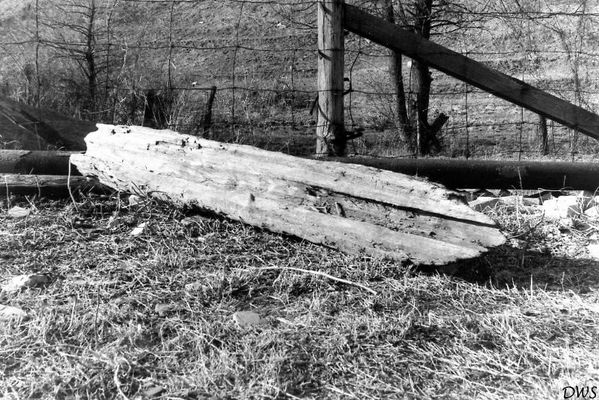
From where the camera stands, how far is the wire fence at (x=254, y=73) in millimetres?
6879

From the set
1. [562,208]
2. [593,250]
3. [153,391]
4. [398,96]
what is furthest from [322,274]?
[398,96]

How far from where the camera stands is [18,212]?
4473 mm

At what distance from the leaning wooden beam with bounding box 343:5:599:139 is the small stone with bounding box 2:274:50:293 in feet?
10.1

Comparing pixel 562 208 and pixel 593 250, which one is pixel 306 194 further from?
pixel 562 208

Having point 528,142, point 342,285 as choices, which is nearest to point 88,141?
point 342,285

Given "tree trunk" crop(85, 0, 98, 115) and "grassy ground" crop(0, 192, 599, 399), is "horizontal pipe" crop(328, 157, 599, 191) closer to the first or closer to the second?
"grassy ground" crop(0, 192, 599, 399)

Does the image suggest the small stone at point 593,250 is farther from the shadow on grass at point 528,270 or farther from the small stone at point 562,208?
the small stone at point 562,208

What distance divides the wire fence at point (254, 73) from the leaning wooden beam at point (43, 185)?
1.50 meters

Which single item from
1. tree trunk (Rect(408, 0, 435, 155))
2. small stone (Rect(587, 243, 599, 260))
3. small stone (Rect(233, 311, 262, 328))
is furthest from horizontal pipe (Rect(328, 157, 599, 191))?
tree trunk (Rect(408, 0, 435, 155))

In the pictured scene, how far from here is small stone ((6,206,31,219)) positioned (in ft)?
14.6

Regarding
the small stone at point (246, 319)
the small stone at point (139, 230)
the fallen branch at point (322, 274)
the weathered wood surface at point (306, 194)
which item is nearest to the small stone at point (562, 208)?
the weathered wood surface at point (306, 194)

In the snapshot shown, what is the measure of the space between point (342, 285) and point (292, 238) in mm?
618

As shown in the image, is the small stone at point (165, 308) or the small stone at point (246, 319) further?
the small stone at point (165, 308)

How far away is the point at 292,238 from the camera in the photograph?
13.2 ft
